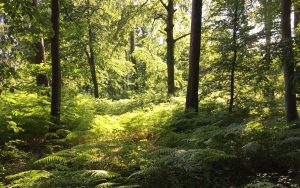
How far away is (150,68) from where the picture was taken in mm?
22281

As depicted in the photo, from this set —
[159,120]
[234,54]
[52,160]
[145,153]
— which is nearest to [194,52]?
[234,54]

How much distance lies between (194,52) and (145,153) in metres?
5.89

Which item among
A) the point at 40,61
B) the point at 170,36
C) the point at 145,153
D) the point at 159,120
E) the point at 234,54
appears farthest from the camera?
the point at 170,36

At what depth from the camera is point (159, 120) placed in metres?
11.0

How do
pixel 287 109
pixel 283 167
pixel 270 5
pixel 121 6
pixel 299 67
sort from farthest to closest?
pixel 121 6 < pixel 270 5 < pixel 287 109 < pixel 299 67 < pixel 283 167

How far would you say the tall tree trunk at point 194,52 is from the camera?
11.3 m

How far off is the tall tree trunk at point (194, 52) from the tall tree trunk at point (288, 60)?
3101mm

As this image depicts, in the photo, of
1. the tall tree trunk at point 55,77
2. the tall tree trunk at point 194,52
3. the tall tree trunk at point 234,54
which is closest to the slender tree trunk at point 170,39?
the tall tree trunk at point 234,54

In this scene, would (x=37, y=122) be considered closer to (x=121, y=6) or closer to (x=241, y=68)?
(x=241, y=68)

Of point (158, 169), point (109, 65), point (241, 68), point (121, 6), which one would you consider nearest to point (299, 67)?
point (241, 68)

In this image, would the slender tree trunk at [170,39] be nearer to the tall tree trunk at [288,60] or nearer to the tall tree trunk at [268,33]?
the tall tree trunk at [268,33]

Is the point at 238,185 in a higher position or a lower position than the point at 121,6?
lower

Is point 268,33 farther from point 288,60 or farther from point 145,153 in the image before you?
point 145,153

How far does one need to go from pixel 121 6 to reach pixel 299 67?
1321 centimetres
